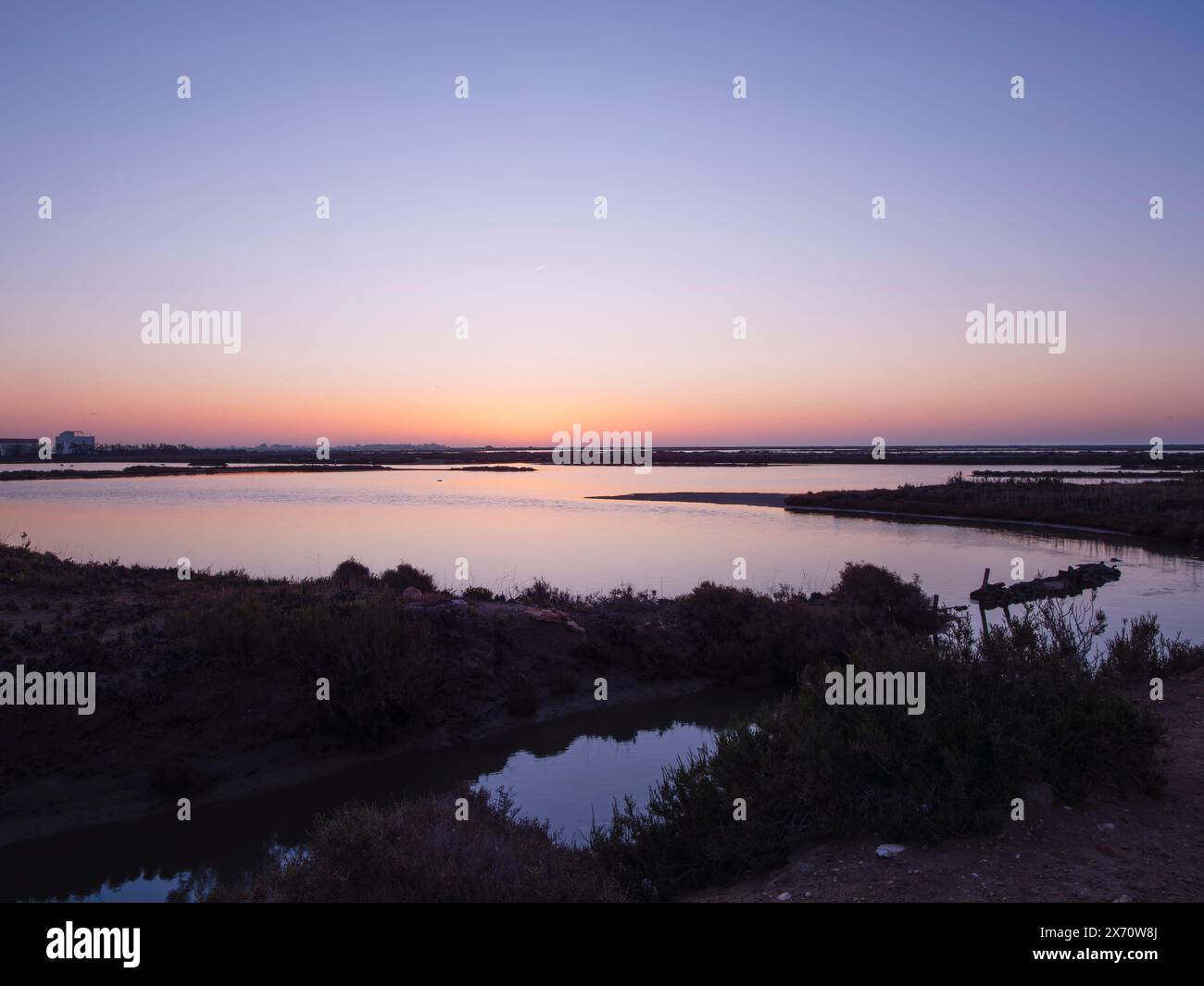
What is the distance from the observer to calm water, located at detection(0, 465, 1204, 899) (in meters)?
9.21

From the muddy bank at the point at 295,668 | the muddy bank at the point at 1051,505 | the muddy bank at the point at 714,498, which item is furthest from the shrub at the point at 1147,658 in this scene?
the muddy bank at the point at 714,498

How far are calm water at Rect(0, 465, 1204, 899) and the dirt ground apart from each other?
3870mm

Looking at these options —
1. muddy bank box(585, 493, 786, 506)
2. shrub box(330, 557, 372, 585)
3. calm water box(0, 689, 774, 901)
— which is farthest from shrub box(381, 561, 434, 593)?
muddy bank box(585, 493, 786, 506)

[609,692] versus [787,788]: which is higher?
[787,788]

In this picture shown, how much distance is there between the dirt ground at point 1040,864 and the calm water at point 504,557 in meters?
3.87

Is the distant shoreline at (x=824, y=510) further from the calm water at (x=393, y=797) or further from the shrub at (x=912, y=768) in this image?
the shrub at (x=912, y=768)

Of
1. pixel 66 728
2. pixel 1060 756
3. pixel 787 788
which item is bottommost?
pixel 66 728

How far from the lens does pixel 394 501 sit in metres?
53.0

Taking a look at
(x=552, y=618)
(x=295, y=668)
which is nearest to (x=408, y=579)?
(x=552, y=618)

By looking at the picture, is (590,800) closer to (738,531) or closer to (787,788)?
(787,788)

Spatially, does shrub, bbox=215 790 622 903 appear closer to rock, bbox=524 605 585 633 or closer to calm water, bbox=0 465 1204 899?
calm water, bbox=0 465 1204 899
